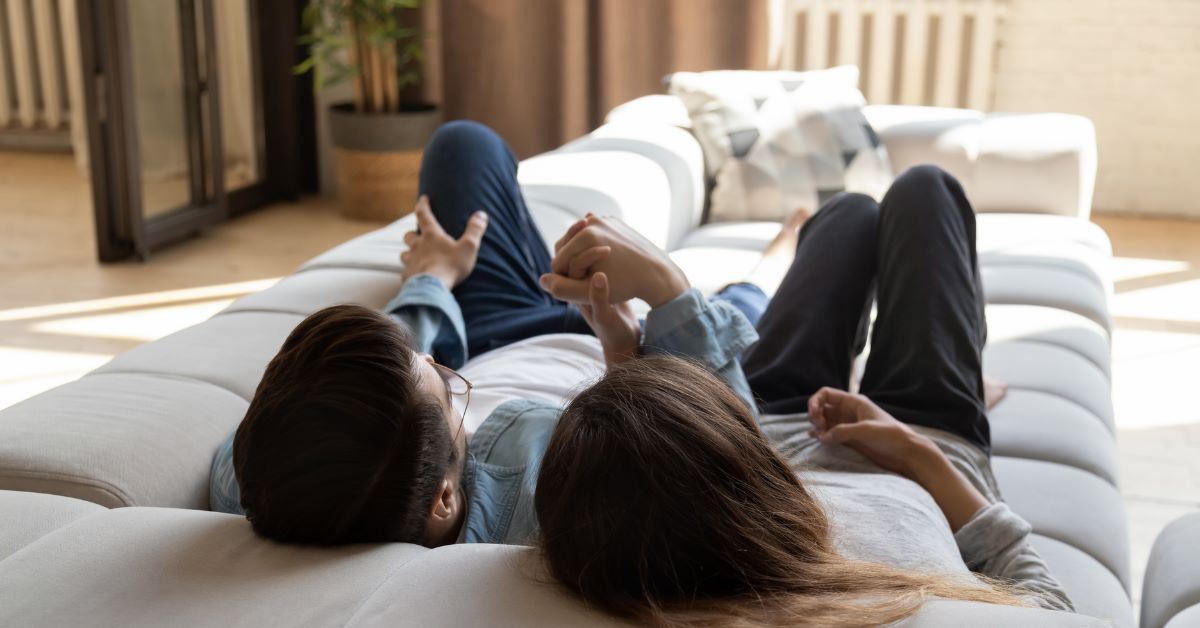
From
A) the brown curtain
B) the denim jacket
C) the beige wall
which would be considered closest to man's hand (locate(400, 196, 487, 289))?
the denim jacket

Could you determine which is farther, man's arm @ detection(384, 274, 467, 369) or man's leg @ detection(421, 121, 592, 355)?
man's leg @ detection(421, 121, 592, 355)

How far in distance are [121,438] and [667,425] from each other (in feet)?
2.01

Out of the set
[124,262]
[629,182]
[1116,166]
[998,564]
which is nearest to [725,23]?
[1116,166]

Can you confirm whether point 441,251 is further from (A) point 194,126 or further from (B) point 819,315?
(A) point 194,126

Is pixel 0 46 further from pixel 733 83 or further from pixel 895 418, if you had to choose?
pixel 895 418

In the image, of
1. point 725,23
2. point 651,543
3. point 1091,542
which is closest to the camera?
point 651,543

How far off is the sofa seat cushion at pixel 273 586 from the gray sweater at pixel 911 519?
0.75 feet

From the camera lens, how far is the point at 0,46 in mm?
5082

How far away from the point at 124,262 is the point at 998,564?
3.10 m

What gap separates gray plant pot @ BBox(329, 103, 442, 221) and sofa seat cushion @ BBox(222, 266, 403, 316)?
233 centimetres

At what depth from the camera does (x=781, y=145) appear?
2691 mm

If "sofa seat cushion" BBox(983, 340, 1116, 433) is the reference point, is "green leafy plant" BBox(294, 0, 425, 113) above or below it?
above

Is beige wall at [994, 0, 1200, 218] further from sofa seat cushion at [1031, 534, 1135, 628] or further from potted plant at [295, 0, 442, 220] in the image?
sofa seat cushion at [1031, 534, 1135, 628]

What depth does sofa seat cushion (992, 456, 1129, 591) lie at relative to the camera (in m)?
1.33
